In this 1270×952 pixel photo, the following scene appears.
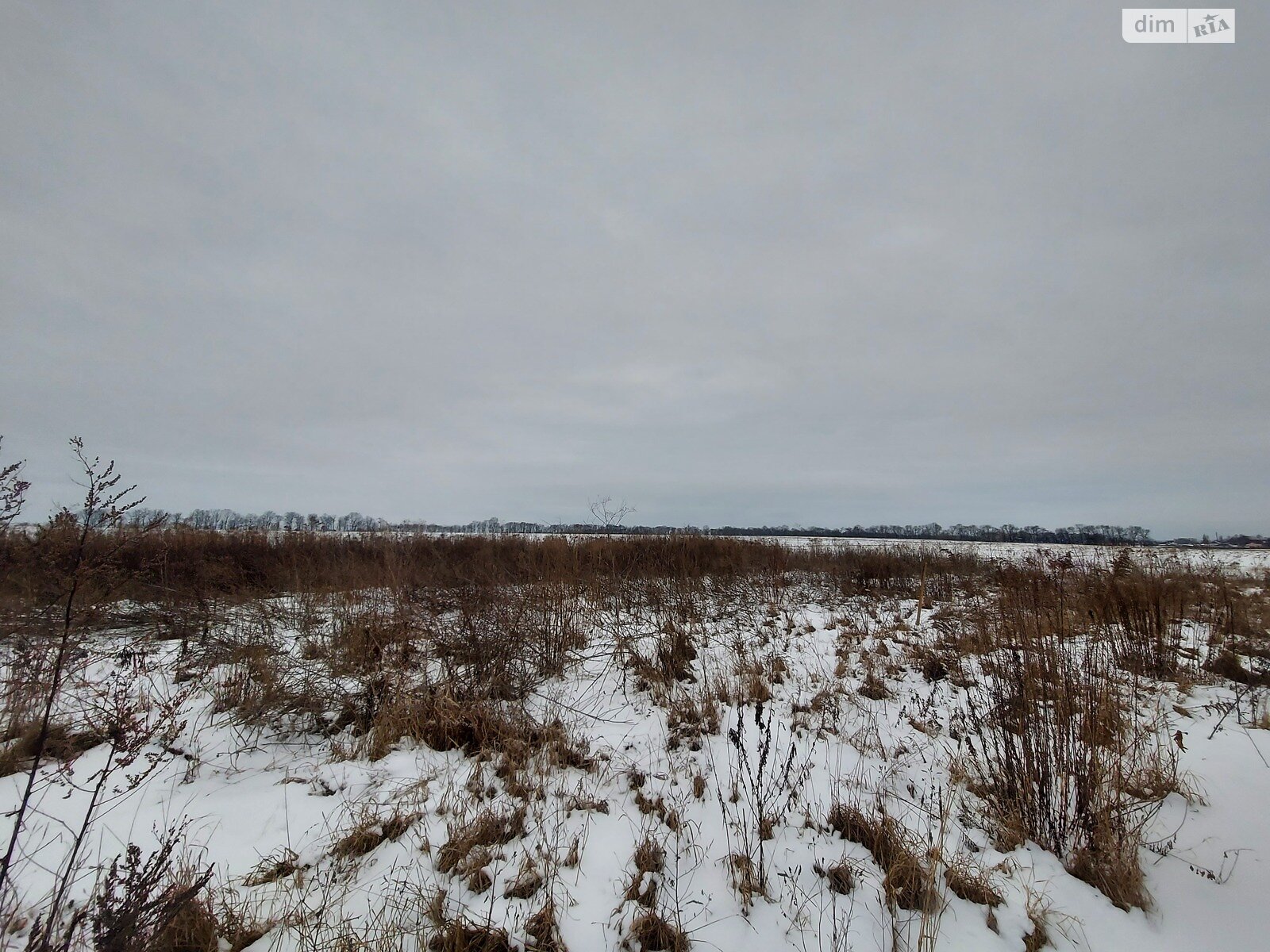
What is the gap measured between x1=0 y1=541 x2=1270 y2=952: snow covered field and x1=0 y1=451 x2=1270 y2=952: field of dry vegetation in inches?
1.0

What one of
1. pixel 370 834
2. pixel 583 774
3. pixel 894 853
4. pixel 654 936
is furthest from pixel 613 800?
pixel 894 853

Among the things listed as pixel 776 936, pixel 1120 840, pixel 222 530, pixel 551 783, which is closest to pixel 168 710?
pixel 551 783

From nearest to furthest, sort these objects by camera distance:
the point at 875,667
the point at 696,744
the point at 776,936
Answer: the point at 776,936, the point at 696,744, the point at 875,667

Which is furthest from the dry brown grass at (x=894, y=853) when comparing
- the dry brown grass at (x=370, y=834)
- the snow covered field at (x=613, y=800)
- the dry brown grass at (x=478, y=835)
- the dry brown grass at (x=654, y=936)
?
the dry brown grass at (x=370, y=834)

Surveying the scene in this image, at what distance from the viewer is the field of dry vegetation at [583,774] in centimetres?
269

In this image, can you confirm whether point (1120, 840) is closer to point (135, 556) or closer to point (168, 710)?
point (168, 710)

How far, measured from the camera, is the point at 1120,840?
2.96 m

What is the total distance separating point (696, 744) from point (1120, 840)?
2.91m

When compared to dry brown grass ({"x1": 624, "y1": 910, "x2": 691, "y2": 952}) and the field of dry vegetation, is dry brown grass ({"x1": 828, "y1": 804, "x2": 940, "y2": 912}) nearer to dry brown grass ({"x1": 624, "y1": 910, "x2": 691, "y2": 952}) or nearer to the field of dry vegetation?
the field of dry vegetation

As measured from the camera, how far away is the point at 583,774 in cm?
415

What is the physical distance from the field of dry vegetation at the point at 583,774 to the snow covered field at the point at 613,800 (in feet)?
0.08

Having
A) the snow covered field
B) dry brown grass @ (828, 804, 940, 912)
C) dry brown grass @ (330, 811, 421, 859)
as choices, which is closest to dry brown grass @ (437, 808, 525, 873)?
the snow covered field

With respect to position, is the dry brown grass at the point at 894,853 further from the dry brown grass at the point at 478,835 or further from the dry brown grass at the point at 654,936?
the dry brown grass at the point at 478,835

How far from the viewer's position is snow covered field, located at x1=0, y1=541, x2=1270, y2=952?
272cm
